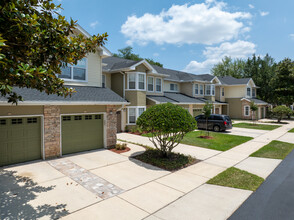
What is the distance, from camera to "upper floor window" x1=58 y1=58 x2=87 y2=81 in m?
12.3

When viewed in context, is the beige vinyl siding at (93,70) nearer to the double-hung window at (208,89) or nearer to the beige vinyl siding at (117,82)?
the beige vinyl siding at (117,82)

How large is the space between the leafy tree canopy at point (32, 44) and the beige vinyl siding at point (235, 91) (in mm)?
Result: 33733

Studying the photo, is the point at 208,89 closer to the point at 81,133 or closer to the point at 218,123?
the point at 218,123

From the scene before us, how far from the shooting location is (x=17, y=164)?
30.0 ft

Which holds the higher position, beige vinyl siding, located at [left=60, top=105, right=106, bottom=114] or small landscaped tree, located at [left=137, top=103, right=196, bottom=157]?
beige vinyl siding, located at [left=60, top=105, right=106, bottom=114]

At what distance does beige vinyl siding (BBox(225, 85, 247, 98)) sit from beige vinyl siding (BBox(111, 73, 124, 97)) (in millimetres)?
23962

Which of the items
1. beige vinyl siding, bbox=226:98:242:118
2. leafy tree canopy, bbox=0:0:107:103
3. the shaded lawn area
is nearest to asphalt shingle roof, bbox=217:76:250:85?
beige vinyl siding, bbox=226:98:242:118

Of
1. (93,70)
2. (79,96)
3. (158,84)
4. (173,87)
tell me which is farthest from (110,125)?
(173,87)

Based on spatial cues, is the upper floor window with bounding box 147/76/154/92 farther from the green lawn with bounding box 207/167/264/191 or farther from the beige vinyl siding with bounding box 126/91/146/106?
the green lawn with bounding box 207/167/264/191

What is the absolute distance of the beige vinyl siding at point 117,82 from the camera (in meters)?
19.5

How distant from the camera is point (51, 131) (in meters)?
10.1

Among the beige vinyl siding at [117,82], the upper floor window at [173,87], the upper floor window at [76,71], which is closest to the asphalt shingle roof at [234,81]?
the upper floor window at [173,87]

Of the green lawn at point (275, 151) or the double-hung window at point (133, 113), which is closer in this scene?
the green lawn at point (275, 151)

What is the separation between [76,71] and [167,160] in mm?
8185
